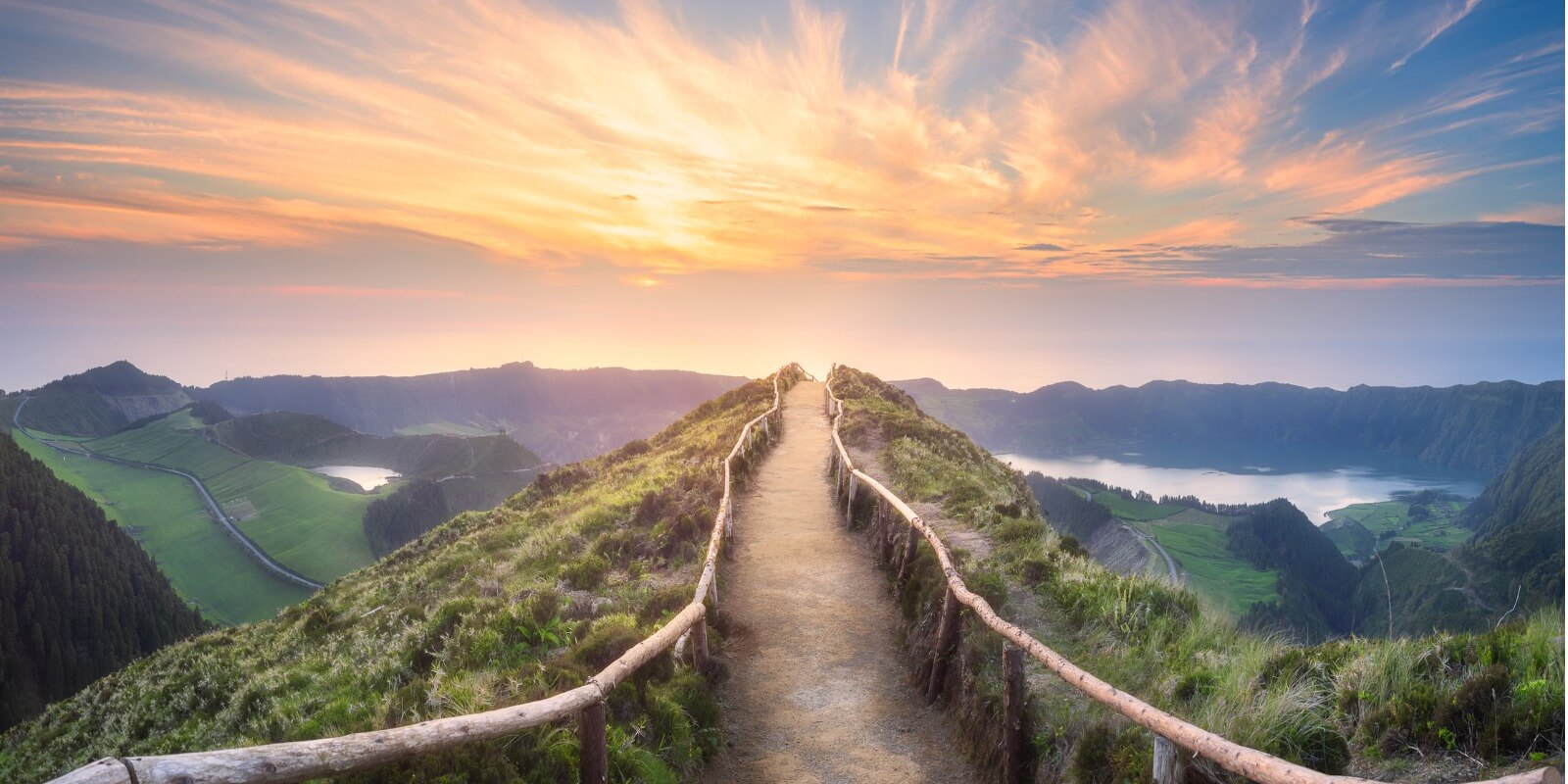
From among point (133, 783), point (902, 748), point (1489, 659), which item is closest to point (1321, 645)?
point (1489, 659)

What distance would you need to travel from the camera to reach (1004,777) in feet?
25.8

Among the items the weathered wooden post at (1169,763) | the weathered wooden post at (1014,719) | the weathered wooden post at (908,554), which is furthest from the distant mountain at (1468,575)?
the weathered wooden post at (1169,763)

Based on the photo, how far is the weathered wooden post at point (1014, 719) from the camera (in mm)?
7734

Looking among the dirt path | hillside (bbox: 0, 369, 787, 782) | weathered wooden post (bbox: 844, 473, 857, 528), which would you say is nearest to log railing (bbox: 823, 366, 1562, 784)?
the dirt path

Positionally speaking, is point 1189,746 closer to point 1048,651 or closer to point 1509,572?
point 1048,651

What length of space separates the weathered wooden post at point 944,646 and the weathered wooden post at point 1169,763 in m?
4.69

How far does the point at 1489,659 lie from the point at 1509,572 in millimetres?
186231

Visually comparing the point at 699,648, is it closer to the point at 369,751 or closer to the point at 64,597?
the point at 369,751

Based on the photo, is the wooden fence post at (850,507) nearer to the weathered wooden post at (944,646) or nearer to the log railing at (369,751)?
the weathered wooden post at (944,646)

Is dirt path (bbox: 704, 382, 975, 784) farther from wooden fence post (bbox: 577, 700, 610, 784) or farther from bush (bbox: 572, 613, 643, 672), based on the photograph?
wooden fence post (bbox: 577, 700, 610, 784)

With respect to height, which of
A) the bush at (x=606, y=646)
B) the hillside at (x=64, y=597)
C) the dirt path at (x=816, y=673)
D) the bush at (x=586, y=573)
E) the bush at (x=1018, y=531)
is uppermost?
the bush at (x=1018, y=531)

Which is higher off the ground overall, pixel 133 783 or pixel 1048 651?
pixel 133 783

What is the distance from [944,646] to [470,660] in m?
7.05

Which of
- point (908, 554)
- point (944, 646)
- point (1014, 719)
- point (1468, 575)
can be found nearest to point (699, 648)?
point (944, 646)
